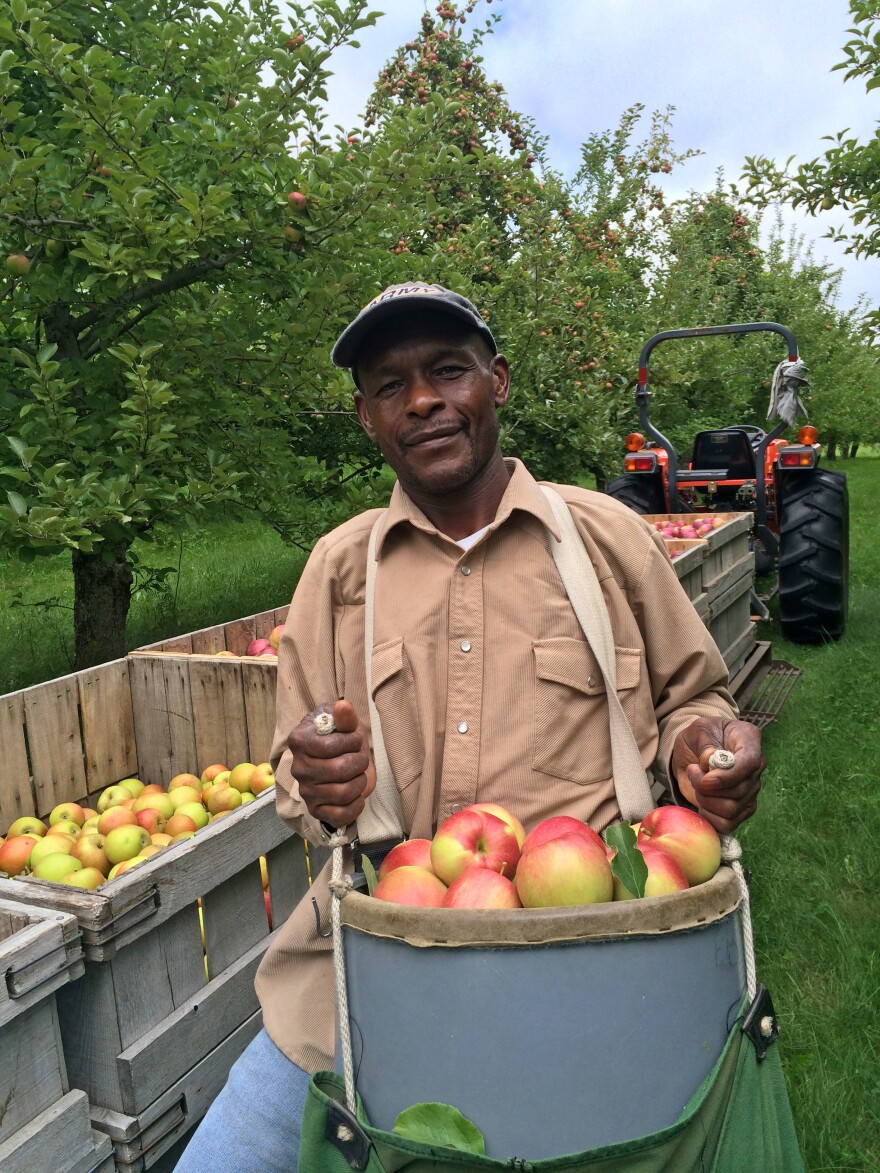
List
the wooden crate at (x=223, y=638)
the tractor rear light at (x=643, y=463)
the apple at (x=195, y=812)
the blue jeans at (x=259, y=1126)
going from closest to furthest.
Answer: the blue jeans at (x=259, y=1126)
the apple at (x=195, y=812)
the wooden crate at (x=223, y=638)
the tractor rear light at (x=643, y=463)

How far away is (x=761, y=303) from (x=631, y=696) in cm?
1977

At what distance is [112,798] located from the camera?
359 centimetres

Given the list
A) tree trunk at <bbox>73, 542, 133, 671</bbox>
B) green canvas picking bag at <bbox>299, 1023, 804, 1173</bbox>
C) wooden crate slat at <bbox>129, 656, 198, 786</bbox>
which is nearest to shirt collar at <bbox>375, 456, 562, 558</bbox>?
green canvas picking bag at <bbox>299, 1023, 804, 1173</bbox>

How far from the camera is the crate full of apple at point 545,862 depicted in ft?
4.16

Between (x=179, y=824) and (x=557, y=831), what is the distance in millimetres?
2149

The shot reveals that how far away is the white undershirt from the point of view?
1.82m

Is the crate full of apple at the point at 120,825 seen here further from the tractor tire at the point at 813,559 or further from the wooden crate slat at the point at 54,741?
the tractor tire at the point at 813,559

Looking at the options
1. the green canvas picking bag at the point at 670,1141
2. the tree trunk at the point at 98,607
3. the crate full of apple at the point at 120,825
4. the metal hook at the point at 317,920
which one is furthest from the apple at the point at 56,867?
the tree trunk at the point at 98,607

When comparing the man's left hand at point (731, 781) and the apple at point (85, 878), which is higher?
the man's left hand at point (731, 781)

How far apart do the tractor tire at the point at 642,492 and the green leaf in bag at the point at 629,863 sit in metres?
6.20

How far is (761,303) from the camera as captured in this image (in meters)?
19.6

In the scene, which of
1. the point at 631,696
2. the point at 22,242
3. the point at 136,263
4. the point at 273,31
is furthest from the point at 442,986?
the point at 273,31

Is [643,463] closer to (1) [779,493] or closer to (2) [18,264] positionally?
(1) [779,493]

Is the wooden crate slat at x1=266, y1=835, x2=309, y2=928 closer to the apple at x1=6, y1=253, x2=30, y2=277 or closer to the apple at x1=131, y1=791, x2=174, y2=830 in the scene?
the apple at x1=131, y1=791, x2=174, y2=830
